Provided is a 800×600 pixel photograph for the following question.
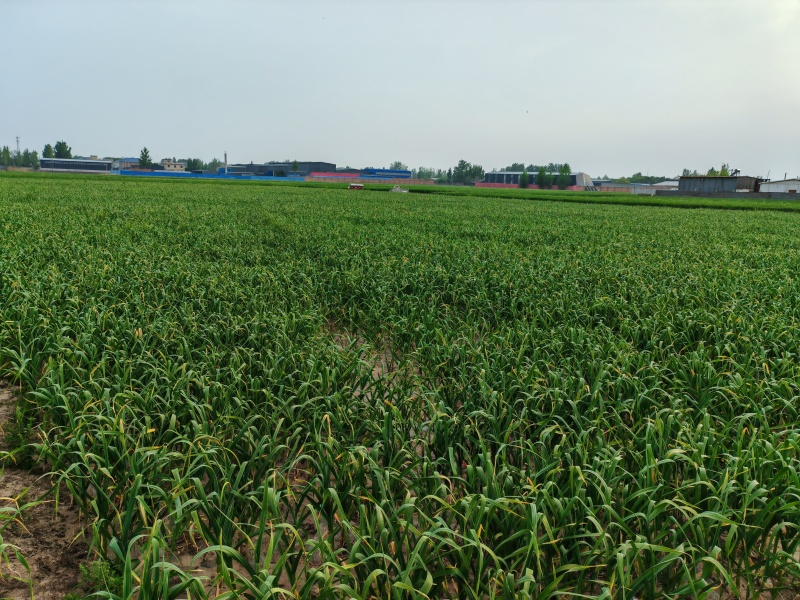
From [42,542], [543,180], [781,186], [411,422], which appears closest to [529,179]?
[543,180]

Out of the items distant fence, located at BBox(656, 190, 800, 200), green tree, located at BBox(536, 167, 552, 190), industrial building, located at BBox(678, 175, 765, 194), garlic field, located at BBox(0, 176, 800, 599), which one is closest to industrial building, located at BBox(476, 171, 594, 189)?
green tree, located at BBox(536, 167, 552, 190)

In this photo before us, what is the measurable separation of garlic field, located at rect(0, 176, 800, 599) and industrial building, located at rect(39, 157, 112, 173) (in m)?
184

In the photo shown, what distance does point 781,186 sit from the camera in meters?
86.1

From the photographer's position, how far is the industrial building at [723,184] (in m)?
78.3

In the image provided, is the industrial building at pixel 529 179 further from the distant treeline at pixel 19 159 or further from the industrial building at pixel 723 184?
the distant treeline at pixel 19 159

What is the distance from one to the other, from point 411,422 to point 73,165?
19741 centimetres

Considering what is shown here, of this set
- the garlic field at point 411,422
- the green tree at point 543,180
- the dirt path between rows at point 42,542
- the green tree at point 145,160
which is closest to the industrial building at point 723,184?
the green tree at point 543,180

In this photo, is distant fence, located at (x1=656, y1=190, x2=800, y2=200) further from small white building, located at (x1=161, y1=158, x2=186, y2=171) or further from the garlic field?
small white building, located at (x1=161, y1=158, x2=186, y2=171)

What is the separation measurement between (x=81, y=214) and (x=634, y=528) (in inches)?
906

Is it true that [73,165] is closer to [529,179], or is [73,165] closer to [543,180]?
→ [529,179]

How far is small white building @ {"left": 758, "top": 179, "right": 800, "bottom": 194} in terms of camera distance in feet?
276

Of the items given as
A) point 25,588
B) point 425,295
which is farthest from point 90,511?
point 425,295

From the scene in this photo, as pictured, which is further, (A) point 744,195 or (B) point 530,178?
(B) point 530,178

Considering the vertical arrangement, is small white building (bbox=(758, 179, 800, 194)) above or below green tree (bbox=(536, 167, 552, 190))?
below
